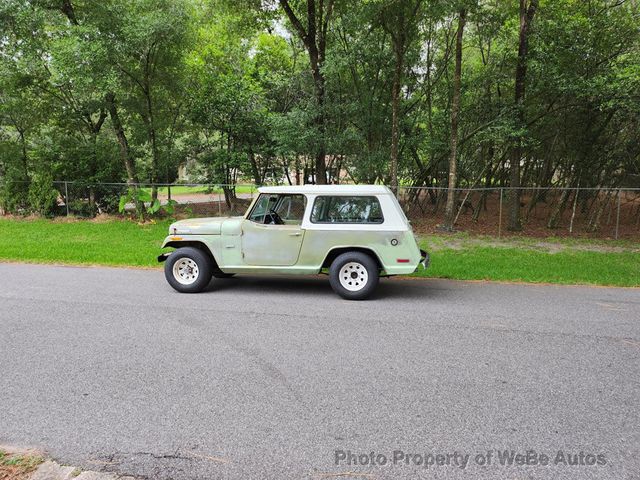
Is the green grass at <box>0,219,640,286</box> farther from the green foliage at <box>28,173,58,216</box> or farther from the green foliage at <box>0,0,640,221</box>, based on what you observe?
the green foliage at <box>0,0,640,221</box>

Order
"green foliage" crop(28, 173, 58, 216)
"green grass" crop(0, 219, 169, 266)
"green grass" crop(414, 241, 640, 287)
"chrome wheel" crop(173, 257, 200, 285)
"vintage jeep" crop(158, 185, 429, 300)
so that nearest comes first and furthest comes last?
"vintage jeep" crop(158, 185, 429, 300)
"chrome wheel" crop(173, 257, 200, 285)
"green grass" crop(414, 241, 640, 287)
"green grass" crop(0, 219, 169, 266)
"green foliage" crop(28, 173, 58, 216)

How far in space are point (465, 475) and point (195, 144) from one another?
55.4ft

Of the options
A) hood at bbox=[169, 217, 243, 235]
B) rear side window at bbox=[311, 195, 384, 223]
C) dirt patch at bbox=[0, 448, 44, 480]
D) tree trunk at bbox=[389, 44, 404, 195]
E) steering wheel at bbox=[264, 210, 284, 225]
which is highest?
tree trunk at bbox=[389, 44, 404, 195]

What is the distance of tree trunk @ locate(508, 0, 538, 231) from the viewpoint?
42.3ft

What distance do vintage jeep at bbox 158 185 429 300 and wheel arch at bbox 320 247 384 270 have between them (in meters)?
0.02

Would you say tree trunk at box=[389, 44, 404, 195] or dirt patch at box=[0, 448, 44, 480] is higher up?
tree trunk at box=[389, 44, 404, 195]

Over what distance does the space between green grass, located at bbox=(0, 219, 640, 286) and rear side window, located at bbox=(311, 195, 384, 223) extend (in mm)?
2503

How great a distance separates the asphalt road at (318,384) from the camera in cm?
288

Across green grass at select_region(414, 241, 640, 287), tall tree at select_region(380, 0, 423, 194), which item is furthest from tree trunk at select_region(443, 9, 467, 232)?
green grass at select_region(414, 241, 640, 287)

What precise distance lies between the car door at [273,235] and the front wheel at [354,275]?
686mm

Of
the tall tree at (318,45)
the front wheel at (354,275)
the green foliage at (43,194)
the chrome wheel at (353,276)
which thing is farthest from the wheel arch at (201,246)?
the green foliage at (43,194)

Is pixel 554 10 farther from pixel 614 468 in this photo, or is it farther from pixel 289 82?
pixel 614 468

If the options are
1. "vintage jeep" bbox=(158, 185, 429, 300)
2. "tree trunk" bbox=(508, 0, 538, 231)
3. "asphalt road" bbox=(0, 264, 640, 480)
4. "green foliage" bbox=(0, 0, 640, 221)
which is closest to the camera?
"asphalt road" bbox=(0, 264, 640, 480)

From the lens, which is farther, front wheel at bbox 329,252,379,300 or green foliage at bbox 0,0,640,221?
green foliage at bbox 0,0,640,221
